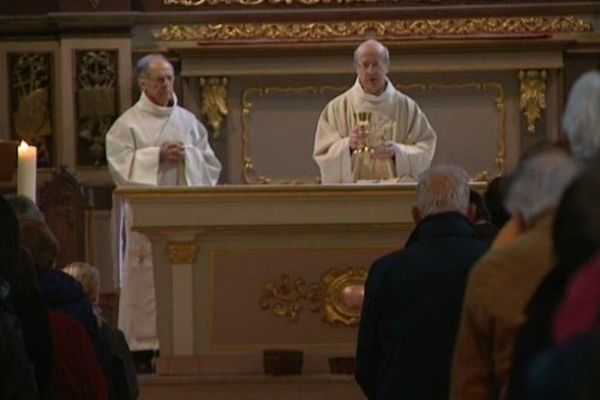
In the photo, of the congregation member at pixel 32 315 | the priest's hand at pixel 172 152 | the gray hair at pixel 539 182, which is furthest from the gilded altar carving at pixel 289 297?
the gray hair at pixel 539 182

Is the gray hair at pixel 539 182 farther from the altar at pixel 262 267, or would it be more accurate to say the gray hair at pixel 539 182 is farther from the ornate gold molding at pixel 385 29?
the ornate gold molding at pixel 385 29

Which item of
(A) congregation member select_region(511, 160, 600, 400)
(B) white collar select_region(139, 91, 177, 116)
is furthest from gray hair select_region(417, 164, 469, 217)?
(B) white collar select_region(139, 91, 177, 116)

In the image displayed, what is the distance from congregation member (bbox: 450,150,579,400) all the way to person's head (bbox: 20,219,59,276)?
1.91 m

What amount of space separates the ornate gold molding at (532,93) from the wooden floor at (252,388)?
4.54 meters

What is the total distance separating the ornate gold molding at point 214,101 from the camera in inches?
543

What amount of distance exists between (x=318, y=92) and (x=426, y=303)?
27.9 feet

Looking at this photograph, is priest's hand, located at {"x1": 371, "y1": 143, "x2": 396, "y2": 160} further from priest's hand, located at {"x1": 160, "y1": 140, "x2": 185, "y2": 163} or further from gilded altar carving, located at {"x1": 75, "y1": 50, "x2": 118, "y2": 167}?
gilded altar carving, located at {"x1": 75, "y1": 50, "x2": 118, "y2": 167}

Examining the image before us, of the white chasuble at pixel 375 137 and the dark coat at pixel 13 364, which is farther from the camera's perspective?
the white chasuble at pixel 375 137

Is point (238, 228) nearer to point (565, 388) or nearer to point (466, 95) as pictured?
point (466, 95)

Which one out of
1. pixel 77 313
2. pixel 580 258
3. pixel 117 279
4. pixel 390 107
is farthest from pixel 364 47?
pixel 580 258

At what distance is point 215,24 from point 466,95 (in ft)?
6.55

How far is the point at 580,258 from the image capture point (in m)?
3.32

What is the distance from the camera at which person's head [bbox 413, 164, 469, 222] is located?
5801 mm

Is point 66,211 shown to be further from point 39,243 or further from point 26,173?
point 39,243
